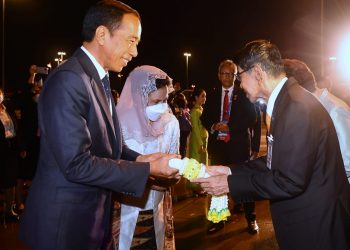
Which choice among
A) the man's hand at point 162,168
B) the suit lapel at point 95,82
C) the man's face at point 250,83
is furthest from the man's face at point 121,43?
the man's face at point 250,83

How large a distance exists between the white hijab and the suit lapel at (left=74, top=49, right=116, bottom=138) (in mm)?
1633

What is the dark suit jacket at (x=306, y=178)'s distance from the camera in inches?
103

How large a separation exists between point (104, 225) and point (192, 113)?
7.33 metres

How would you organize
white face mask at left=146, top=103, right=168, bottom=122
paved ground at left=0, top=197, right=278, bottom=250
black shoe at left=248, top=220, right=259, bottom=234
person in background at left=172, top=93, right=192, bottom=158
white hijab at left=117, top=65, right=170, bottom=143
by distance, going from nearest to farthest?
white hijab at left=117, top=65, right=170, bottom=143
white face mask at left=146, top=103, right=168, bottom=122
paved ground at left=0, top=197, right=278, bottom=250
black shoe at left=248, top=220, right=259, bottom=234
person in background at left=172, top=93, right=192, bottom=158

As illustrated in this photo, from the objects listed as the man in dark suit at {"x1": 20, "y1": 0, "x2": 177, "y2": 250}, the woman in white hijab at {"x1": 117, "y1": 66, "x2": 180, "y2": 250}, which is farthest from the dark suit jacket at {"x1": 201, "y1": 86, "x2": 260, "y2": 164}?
the man in dark suit at {"x1": 20, "y1": 0, "x2": 177, "y2": 250}

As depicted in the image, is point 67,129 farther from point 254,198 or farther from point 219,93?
point 219,93

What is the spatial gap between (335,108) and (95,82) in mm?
2500

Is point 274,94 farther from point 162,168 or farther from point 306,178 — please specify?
point 162,168

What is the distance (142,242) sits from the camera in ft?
13.8

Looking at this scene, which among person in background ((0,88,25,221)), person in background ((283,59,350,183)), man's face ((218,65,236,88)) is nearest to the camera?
person in background ((283,59,350,183))

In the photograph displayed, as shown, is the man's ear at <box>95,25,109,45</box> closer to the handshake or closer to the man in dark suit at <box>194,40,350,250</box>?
the handshake

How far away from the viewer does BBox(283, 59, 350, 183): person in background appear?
3973 millimetres

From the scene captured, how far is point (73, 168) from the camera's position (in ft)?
7.89

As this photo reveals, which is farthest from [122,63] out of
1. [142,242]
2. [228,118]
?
[228,118]
